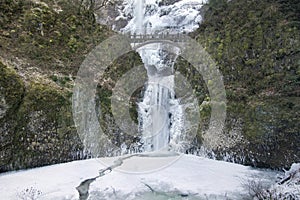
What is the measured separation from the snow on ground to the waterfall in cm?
304

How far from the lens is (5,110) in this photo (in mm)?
9758

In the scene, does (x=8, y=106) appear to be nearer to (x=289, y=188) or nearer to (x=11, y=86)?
(x=11, y=86)

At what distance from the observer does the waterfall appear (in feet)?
45.1

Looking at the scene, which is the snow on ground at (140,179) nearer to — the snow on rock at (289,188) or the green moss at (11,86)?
the snow on rock at (289,188)

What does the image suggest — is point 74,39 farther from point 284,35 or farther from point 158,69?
point 284,35

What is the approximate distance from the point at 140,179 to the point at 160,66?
952cm

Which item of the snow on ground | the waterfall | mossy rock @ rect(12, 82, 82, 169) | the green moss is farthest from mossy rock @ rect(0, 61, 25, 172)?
the waterfall

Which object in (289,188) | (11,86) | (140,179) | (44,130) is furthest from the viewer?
(44,130)

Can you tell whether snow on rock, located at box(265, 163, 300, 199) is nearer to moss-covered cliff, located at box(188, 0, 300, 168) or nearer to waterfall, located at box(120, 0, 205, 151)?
moss-covered cliff, located at box(188, 0, 300, 168)

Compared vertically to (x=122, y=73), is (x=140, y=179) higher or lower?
lower

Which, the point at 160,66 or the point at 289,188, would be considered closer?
the point at 289,188

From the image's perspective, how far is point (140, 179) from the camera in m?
8.84

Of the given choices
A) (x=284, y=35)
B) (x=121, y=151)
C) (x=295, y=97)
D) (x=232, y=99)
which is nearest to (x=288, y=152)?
(x=295, y=97)

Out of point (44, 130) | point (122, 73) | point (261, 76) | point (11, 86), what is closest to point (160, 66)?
point (122, 73)
